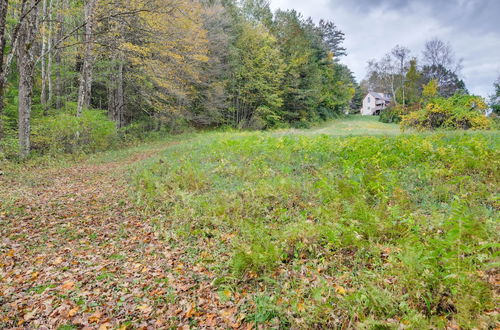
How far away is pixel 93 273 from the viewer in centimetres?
440

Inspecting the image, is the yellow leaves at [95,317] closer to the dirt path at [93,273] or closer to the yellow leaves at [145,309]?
the dirt path at [93,273]

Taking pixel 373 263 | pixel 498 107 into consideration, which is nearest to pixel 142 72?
pixel 373 263

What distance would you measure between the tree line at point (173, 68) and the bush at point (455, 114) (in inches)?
482

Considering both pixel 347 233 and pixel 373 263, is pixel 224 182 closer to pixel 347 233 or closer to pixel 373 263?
pixel 347 233

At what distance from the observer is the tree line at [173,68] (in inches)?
573

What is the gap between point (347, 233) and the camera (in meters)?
4.13

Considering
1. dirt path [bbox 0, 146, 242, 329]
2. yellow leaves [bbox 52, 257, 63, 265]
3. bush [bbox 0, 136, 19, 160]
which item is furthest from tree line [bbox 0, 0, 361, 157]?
yellow leaves [bbox 52, 257, 63, 265]

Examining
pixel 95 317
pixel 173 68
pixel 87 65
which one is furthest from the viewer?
pixel 173 68

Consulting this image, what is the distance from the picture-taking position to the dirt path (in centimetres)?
341

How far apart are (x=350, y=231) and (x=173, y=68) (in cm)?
1956

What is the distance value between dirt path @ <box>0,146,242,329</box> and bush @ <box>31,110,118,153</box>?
24.0 ft

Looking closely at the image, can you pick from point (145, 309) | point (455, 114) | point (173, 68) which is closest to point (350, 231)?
point (145, 309)

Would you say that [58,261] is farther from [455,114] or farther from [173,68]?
[173,68]

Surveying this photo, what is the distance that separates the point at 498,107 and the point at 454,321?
2424 centimetres
